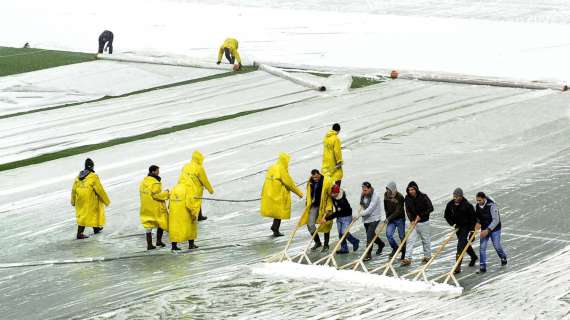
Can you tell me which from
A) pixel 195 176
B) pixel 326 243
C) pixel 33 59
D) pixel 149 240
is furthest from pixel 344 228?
pixel 33 59

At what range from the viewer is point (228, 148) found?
28500mm

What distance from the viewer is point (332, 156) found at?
2328 cm

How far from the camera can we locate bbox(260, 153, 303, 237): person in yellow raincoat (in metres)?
21.2

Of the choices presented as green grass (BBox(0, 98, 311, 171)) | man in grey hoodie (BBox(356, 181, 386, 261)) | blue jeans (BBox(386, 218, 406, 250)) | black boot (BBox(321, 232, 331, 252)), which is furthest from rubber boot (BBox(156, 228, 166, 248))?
green grass (BBox(0, 98, 311, 171))

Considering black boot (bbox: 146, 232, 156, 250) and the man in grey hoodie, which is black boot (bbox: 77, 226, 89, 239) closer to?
black boot (bbox: 146, 232, 156, 250)

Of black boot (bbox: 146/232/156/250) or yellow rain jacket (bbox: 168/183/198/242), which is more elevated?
yellow rain jacket (bbox: 168/183/198/242)

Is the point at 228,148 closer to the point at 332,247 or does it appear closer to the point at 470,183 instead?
the point at 470,183

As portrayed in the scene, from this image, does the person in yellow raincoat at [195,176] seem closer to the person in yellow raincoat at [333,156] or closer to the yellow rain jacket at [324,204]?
the yellow rain jacket at [324,204]

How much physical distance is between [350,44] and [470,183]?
16.3 m

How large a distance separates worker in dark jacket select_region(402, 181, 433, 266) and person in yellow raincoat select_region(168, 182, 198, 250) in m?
3.65

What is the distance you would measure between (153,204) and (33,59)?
808 inches

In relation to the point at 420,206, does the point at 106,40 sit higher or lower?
higher

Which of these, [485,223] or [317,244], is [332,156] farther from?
[485,223]

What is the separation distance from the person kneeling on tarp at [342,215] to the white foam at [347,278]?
1061 mm
